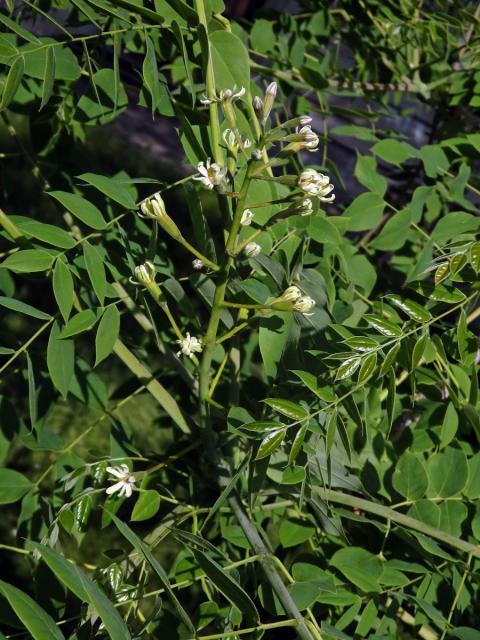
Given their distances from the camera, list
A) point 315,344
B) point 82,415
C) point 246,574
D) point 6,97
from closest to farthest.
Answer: point 6,97 < point 315,344 < point 246,574 < point 82,415

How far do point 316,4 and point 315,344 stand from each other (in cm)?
91

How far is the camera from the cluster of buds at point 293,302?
724mm

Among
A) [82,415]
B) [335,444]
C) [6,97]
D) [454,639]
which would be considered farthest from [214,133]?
[82,415]

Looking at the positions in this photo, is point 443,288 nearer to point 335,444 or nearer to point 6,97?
point 335,444

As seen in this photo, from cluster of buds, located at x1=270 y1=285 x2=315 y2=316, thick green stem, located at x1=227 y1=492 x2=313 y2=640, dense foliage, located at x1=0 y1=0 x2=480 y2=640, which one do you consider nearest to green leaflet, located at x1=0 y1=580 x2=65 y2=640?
dense foliage, located at x1=0 y1=0 x2=480 y2=640

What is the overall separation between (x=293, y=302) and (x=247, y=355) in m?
0.60

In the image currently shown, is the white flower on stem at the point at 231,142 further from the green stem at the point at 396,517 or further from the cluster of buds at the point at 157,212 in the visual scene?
the green stem at the point at 396,517

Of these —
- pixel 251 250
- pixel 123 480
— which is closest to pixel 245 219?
pixel 251 250

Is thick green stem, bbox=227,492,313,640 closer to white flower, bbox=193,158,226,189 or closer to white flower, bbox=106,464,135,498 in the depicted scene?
white flower, bbox=106,464,135,498

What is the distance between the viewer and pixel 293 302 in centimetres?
73

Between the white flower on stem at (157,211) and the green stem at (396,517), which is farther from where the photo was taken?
the green stem at (396,517)

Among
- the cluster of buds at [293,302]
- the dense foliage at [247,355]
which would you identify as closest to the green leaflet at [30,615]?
the dense foliage at [247,355]

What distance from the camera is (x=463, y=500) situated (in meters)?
1.00

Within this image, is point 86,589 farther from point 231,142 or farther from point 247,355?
point 247,355
